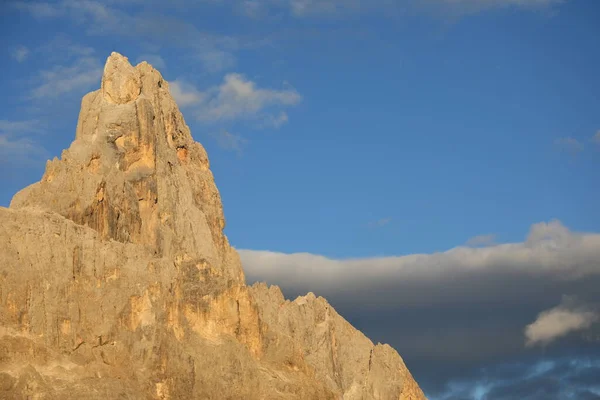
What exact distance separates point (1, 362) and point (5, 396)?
564 centimetres

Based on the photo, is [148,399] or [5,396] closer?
[5,396]

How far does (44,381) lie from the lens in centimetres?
18962

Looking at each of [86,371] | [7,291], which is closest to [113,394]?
[86,371]

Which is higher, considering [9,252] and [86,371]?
[9,252]

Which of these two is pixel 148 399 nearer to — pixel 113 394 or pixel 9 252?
pixel 113 394

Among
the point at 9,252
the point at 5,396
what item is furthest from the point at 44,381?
the point at 9,252

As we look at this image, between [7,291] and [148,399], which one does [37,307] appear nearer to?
[7,291]

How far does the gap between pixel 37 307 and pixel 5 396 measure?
16795 millimetres

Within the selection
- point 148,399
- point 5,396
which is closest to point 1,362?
point 5,396

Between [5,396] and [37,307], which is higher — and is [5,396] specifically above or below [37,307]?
below

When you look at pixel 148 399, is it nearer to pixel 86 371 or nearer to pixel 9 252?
pixel 86 371

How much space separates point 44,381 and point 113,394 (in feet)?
30.8

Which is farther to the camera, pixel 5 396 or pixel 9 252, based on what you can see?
pixel 9 252

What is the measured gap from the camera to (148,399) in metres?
200
